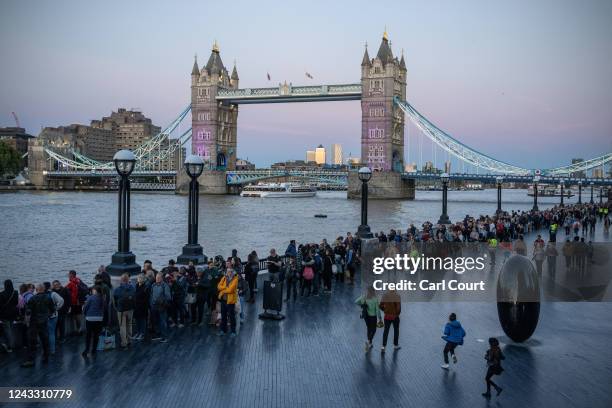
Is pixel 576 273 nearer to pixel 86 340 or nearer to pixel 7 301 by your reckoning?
pixel 86 340

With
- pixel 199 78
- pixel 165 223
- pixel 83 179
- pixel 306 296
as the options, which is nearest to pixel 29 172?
pixel 83 179

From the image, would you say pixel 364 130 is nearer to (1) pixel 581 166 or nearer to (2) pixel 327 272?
(1) pixel 581 166

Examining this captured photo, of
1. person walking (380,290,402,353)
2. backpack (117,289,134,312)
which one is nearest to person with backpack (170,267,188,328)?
backpack (117,289,134,312)

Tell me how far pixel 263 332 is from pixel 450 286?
4128mm

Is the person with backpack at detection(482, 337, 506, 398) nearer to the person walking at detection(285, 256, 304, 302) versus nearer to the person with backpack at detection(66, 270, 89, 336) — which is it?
the person walking at detection(285, 256, 304, 302)

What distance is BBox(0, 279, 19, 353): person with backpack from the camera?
33.8ft

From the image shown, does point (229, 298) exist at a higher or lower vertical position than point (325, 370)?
higher

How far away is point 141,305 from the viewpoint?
1134 cm

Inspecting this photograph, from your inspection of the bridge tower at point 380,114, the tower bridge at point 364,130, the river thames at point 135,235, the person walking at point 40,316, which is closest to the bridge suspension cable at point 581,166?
the tower bridge at point 364,130

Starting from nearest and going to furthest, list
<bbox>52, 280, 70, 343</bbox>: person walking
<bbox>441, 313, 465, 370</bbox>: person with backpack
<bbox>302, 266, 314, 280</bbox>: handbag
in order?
<bbox>441, 313, 465, 370</bbox>: person with backpack, <bbox>52, 280, 70, 343</bbox>: person walking, <bbox>302, 266, 314, 280</bbox>: handbag

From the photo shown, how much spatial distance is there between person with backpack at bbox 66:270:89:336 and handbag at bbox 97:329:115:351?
93cm

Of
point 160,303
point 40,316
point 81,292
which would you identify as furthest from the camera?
point 81,292

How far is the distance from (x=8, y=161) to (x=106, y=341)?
130388 millimetres

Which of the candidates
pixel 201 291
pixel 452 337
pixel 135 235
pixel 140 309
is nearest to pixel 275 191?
pixel 135 235
